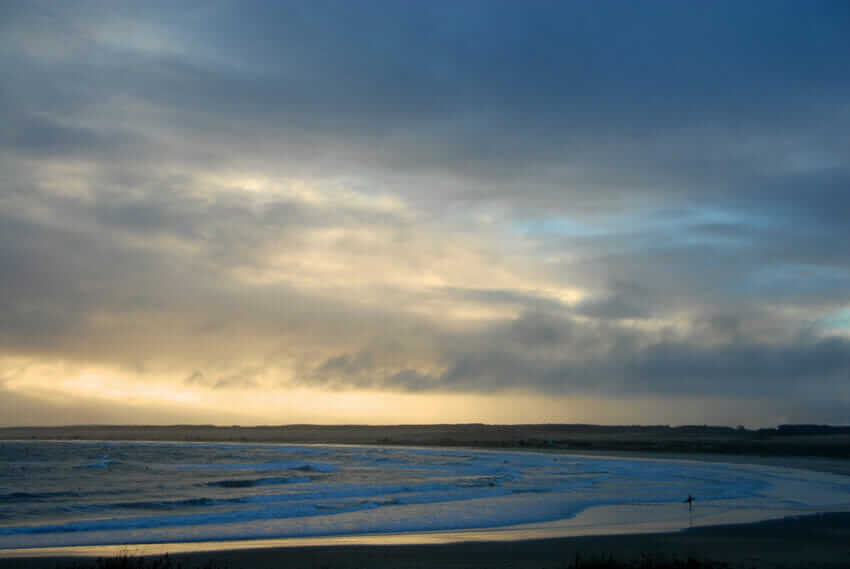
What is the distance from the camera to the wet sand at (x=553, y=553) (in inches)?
688

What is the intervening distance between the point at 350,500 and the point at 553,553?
1801 centimetres

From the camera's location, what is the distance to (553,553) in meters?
19.2

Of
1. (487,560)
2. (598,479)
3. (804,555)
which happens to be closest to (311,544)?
(487,560)

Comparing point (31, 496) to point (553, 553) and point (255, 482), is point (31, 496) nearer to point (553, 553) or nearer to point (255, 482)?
point (255, 482)

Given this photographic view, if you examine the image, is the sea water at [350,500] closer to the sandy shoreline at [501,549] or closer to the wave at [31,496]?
the wave at [31,496]

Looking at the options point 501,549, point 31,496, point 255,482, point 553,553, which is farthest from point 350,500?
point 553,553

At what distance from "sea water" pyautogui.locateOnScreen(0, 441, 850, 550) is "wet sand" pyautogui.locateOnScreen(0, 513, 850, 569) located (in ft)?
12.7

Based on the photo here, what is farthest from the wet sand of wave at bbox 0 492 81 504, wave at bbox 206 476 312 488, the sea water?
wave at bbox 206 476 312 488

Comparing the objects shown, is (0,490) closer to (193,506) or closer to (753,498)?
(193,506)

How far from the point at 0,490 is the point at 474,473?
29428mm

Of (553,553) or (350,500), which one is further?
(350,500)

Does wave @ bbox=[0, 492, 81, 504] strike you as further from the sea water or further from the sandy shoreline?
the sandy shoreline

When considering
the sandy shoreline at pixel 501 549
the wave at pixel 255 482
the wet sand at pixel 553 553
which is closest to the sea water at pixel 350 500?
the wave at pixel 255 482

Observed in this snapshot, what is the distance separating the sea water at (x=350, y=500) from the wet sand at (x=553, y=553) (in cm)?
387
